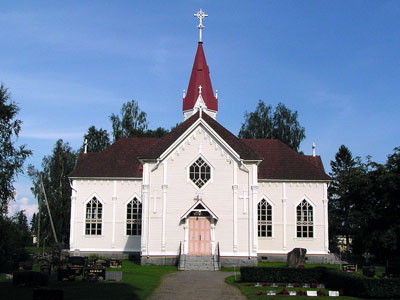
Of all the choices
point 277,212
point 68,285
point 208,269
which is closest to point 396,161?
point 277,212

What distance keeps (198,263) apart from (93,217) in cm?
1118

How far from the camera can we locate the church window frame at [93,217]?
36.9 metres

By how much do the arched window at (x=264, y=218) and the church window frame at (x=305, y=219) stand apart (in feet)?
6.56

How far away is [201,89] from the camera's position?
4166 cm

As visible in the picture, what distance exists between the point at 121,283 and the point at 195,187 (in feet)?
36.9

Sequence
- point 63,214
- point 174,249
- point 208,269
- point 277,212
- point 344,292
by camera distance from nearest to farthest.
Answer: point 344,292
point 208,269
point 174,249
point 277,212
point 63,214

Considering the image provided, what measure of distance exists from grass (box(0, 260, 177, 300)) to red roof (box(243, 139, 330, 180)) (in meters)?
14.1

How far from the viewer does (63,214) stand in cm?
5328

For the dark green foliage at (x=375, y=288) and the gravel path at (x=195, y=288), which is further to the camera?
the dark green foliage at (x=375, y=288)

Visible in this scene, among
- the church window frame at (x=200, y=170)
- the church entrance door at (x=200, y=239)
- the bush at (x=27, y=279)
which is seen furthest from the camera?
the church window frame at (x=200, y=170)

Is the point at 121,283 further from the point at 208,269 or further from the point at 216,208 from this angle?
the point at 216,208

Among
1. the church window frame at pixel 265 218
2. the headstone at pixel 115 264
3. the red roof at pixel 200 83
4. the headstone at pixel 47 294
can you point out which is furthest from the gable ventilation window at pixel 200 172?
the headstone at pixel 47 294

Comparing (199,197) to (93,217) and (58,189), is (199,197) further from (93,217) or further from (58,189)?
(58,189)

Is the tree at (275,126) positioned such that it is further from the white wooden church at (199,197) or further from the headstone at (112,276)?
the headstone at (112,276)
